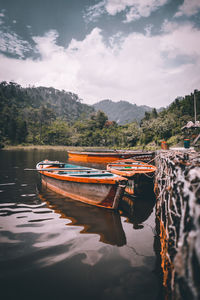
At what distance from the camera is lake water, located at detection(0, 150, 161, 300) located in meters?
3.05

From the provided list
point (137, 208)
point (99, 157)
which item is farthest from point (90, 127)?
point (137, 208)

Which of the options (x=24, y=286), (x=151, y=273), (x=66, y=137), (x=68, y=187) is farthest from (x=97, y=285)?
(x=66, y=137)

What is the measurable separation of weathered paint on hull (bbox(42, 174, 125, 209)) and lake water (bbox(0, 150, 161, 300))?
33 cm

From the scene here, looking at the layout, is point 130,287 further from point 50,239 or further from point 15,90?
point 15,90

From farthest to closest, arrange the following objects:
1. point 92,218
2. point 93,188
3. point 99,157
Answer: point 99,157, point 93,188, point 92,218

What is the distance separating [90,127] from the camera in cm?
7300

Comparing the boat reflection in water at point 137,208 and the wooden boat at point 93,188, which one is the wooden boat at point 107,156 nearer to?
the boat reflection in water at point 137,208

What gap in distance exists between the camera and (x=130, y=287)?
3.10 m

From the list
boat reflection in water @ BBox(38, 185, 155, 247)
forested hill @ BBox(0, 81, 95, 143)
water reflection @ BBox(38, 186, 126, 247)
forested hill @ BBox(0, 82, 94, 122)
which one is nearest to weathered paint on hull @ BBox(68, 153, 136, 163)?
boat reflection in water @ BBox(38, 185, 155, 247)

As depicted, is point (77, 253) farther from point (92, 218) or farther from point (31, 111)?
point (31, 111)

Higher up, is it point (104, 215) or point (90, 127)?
point (90, 127)

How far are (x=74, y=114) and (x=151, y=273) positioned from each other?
166 m

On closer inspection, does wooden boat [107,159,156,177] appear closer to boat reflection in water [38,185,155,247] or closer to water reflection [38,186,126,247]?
boat reflection in water [38,185,155,247]

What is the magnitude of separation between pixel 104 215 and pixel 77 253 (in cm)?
219
